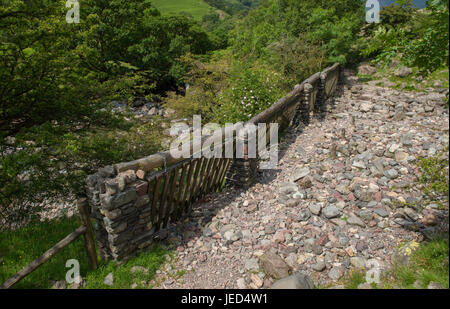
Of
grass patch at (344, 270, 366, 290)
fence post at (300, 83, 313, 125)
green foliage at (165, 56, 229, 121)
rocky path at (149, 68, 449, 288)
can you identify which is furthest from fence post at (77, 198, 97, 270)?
fence post at (300, 83, 313, 125)

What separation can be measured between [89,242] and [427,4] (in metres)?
5.80

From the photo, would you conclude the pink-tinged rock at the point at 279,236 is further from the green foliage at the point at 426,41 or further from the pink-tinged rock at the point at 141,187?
the green foliage at the point at 426,41

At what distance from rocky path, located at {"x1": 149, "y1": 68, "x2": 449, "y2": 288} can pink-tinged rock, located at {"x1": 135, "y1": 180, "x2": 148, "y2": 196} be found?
3.80 feet

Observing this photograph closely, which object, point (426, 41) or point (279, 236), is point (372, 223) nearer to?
point (279, 236)

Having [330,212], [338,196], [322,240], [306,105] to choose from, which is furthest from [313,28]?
[322,240]

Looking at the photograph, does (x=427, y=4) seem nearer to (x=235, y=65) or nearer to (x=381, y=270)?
(x=381, y=270)

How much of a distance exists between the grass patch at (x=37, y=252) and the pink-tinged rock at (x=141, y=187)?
149 cm

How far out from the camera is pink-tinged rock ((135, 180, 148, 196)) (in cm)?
415

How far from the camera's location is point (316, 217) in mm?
5059

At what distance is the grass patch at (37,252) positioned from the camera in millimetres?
4004

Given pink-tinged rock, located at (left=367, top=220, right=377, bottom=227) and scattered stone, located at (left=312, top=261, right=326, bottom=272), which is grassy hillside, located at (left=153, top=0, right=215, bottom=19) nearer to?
pink-tinged rock, located at (left=367, top=220, right=377, bottom=227)

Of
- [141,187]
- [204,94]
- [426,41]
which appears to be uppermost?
[426,41]

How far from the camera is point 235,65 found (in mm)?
11672

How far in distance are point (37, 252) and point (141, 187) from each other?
2297mm
